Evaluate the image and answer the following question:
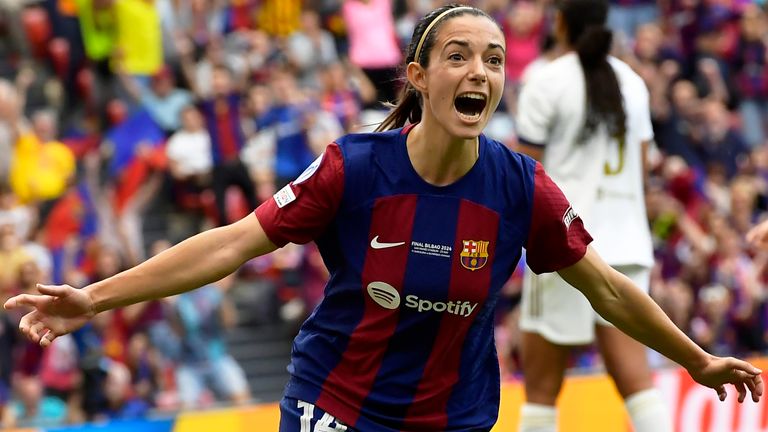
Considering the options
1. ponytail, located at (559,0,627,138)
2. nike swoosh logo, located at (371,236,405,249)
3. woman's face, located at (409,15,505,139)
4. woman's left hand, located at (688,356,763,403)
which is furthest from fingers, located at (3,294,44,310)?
ponytail, located at (559,0,627,138)

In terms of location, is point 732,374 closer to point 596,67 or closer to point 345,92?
point 596,67

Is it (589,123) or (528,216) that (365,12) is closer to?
(589,123)

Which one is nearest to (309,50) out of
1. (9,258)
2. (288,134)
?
(288,134)

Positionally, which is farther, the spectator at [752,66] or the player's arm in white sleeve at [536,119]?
the spectator at [752,66]

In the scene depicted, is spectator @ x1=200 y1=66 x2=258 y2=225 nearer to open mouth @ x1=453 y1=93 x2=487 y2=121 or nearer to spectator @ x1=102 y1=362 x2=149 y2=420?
spectator @ x1=102 y1=362 x2=149 y2=420

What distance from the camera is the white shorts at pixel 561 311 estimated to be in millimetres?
6660

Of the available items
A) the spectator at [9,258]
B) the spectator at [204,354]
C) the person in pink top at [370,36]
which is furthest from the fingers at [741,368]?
the person in pink top at [370,36]

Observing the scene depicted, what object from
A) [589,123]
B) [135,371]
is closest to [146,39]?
[135,371]

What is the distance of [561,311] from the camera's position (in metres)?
6.71

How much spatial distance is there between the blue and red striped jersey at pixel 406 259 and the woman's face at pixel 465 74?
0.20 metres

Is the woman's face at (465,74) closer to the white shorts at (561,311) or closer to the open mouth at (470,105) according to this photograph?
the open mouth at (470,105)

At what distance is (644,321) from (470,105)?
0.92m

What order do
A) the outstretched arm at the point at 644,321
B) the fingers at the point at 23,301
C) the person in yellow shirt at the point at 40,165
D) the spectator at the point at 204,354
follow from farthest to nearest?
the person in yellow shirt at the point at 40,165 → the spectator at the point at 204,354 → the outstretched arm at the point at 644,321 → the fingers at the point at 23,301

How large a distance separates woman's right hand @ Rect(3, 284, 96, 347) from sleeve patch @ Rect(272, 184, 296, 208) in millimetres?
629
